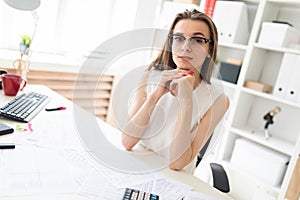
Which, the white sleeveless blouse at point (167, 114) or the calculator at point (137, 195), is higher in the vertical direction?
the white sleeveless blouse at point (167, 114)

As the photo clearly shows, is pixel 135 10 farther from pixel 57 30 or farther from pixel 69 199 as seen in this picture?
pixel 69 199

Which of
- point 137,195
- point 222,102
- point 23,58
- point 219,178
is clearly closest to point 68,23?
point 23,58

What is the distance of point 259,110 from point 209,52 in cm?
129

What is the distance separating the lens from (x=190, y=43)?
1.04 metres

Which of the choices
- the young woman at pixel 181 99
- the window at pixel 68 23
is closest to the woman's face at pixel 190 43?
the young woman at pixel 181 99

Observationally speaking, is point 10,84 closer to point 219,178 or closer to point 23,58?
point 23,58

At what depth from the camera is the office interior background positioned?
1.85 meters

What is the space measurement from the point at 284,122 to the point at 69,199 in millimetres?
1841

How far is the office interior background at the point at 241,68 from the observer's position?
6.08ft

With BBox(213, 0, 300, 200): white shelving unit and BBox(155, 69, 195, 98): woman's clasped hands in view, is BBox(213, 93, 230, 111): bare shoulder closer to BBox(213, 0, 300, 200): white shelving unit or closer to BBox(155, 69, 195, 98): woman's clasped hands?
BBox(155, 69, 195, 98): woman's clasped hands

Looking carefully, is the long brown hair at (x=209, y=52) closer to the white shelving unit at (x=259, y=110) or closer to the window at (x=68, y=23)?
the white shelving unit at (x=259, y=110)

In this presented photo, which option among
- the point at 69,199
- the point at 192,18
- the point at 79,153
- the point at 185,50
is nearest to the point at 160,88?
the point at 185,50

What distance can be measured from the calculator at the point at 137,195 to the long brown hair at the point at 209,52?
0.60 metres

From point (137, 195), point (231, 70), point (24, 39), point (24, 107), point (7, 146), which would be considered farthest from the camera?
point (231, 70)
